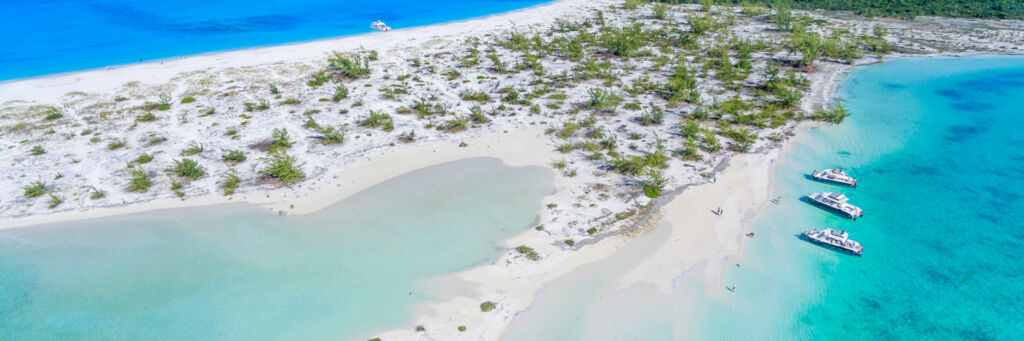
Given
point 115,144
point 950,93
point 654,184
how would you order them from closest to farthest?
1. point 654,184
2. point 115,144
3. point 950,93

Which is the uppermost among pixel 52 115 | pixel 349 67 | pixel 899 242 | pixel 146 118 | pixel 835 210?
pixel 349 67

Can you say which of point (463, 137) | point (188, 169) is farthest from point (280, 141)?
point (463, 137)

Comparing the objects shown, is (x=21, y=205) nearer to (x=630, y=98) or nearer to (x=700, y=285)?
(x=700, y=285)

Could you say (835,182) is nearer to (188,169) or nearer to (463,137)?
(463,137)

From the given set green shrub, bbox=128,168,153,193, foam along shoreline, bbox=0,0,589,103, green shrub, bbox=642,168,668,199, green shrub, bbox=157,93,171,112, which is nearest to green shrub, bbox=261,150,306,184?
green shrub, bbox=128,168,153,193

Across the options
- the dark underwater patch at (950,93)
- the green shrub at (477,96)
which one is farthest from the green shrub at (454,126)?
the dark underwater patch at (950,93)

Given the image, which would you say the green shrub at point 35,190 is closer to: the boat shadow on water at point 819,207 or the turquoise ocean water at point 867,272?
the turquoise ocean water at point 867,272

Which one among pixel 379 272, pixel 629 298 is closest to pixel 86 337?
pixel 379 272
